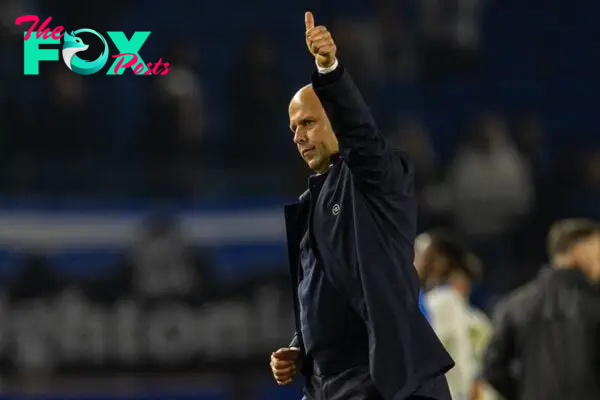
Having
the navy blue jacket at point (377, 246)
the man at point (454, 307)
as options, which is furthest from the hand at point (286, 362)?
the man at point (454, 307)

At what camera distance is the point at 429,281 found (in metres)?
6.03

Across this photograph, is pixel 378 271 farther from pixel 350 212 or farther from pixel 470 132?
pixel 470 132

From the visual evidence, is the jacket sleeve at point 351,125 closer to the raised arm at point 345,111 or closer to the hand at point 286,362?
the raised arm at point 345,111

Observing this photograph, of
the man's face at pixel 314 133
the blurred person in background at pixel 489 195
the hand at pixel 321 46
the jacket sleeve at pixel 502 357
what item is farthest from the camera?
the blurred person in background at pixel 489 195

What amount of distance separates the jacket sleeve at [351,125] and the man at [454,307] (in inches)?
104

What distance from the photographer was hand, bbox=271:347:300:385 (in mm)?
3656

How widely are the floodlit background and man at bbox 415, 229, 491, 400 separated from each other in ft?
12.8

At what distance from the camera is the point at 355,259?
331 cm

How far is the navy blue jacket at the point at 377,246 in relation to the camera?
3.19 m

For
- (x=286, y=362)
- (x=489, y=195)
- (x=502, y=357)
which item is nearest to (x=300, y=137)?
(x=286, y=362)

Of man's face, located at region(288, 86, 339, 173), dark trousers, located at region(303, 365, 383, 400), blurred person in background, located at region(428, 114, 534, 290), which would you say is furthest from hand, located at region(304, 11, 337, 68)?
blurred person in background, located at region(428, 114, 534, 290)

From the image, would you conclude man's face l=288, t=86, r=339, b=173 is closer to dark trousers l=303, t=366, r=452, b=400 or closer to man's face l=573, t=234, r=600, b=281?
dark trousers l=303, t=366, r=452, b=400

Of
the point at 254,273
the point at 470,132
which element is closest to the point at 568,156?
the point at 470,132

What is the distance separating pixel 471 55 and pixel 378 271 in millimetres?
8641
